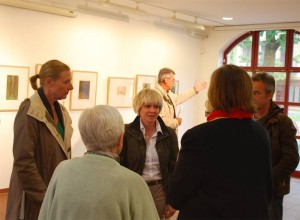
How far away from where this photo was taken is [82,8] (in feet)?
20.4

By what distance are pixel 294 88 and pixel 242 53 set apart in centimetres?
138

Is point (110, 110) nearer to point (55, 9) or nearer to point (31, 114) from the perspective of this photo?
point (31, 114)

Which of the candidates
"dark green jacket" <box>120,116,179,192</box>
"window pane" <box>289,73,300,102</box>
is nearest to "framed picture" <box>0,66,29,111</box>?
"dark green jacket" <box>120,116,179,192</box>

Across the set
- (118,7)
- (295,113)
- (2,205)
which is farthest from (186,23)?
(2,205)

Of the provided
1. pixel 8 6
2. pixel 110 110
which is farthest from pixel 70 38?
pixel 110 110

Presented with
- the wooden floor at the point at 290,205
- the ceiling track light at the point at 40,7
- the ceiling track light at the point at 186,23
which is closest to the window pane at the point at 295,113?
the wooden floor at the point at 290,205

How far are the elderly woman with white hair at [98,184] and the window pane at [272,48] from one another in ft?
23.2

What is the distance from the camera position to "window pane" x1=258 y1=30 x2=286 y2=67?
315 inches

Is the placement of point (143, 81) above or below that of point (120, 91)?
above

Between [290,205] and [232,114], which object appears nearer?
[232,114]

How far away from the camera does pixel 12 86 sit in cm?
551

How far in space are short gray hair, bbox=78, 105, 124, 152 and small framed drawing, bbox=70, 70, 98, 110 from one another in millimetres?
4722

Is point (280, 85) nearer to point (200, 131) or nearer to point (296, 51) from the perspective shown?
point (296, 51)

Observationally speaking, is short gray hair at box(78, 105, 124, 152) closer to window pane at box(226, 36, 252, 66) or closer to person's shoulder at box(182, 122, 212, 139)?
person's shoulder at box(182, 122, 212, 139)
